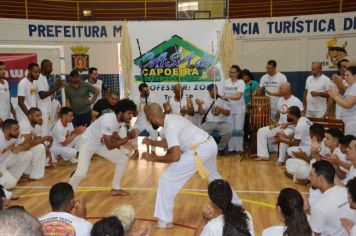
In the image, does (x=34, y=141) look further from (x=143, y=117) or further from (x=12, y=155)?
(x=143, y=117)

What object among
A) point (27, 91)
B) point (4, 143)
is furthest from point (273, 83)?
point (4, 143)

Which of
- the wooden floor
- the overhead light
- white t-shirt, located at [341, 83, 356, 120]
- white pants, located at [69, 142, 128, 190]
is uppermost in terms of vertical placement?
the overhead light

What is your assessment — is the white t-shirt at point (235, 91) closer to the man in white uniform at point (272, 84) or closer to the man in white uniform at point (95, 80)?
the man in white uniform at point (272, 84)

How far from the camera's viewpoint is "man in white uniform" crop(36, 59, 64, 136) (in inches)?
350

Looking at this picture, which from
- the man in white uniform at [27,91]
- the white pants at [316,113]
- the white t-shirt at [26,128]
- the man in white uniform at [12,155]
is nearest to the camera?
the man in white uniform at [12,155]

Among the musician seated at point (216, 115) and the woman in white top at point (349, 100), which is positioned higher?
the woman in white top at point (349, 100)

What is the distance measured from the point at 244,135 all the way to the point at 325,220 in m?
6.67

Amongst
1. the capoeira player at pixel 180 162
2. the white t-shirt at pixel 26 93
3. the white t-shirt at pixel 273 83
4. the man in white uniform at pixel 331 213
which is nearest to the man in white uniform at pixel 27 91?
the white t-shirt at pixel 26 93

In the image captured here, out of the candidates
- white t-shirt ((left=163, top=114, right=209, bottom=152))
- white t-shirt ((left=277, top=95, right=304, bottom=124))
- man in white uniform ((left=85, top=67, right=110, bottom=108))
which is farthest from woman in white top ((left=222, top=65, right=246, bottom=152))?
white t-shirt ((left=163, top=114, right=209, bottom=152))

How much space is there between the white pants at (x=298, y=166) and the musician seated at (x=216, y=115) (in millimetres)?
2069

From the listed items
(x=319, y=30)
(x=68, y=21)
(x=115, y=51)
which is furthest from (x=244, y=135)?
(x=68, y=21)

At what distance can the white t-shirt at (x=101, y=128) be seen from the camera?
615cm

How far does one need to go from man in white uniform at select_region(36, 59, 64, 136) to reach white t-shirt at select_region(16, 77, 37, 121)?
141 mm

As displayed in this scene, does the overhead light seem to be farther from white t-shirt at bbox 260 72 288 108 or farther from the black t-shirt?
white t-shirt at bbox 260 72 288 108
